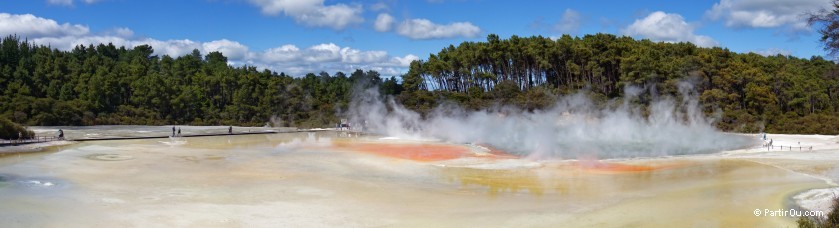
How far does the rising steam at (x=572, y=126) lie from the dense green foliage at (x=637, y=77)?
1194mm

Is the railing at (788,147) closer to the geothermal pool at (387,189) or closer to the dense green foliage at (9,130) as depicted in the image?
the geothermal pool at (387,189)

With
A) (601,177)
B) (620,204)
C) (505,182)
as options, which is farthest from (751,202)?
(505,182)

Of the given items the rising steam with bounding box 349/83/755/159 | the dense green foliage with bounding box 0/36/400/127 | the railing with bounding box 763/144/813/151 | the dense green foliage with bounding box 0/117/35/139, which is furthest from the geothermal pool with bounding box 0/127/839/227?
the dense green foliage with bounding box 0/36/400/127

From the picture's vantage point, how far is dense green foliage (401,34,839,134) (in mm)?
42844

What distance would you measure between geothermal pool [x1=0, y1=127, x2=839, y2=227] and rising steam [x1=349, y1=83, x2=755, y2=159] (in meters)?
4.94

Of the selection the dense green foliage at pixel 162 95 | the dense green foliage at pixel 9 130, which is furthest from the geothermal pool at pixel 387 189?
the dense green foliage at pixel 162 95

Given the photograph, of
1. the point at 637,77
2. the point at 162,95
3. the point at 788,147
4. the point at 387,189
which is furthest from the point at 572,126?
the point at 162,95

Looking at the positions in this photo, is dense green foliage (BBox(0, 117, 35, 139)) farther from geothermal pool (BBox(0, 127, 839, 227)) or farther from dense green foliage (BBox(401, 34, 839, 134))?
dense green foliage (BBox(401, 34, 839, 134))

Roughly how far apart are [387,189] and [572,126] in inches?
1135

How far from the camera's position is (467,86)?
59406 millimetres

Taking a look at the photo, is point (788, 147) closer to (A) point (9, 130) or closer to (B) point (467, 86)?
(B) point (467, 86)

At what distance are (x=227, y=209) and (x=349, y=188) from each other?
4.12 metres

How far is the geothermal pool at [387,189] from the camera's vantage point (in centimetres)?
1347

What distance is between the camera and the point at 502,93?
51.6m
